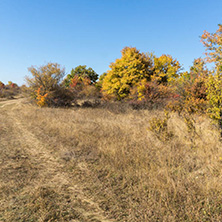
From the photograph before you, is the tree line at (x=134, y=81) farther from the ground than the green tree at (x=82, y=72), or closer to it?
closer to it

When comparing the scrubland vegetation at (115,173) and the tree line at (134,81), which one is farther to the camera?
the tree line at (134,81)

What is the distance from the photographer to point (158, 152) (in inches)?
184

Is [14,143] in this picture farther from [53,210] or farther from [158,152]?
[158,152]

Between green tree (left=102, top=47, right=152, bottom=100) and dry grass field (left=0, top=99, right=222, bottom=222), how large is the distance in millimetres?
14500

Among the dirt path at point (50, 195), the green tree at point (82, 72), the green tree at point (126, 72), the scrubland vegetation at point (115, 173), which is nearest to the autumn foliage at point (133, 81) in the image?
the green tree at point (126, 72)

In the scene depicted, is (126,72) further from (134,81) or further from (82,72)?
(82,72)

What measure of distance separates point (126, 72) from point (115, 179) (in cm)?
1825

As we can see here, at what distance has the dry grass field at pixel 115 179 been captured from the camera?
8.60ft

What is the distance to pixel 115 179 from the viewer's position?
11.8 ft

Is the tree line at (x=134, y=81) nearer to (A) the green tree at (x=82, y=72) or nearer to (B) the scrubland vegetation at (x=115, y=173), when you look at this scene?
(B) the scrubland vegetation at (x=115, y=173)

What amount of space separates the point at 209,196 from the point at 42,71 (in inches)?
816

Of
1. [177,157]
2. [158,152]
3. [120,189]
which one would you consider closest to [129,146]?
[158,152]

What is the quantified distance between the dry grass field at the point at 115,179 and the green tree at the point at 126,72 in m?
14.5

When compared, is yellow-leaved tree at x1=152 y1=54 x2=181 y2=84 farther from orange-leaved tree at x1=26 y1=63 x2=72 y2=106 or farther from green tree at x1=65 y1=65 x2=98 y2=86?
green tree at x1=65 y1=65 x2=98 y2=86
